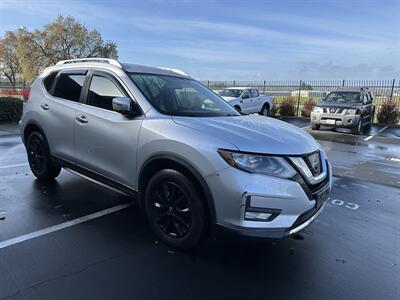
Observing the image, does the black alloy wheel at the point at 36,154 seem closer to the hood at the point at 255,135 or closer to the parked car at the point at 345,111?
the hood at the point at 255,135

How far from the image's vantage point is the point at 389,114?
1741 cm

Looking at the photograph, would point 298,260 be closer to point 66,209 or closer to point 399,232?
point 399,232

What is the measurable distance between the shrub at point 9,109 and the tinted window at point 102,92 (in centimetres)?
1063

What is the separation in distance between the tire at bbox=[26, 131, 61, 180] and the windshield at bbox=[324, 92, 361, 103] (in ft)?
40.1

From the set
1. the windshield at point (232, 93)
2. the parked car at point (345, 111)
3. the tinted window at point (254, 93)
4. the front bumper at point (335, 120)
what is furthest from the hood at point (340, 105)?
the tinted window at point (254, 93)

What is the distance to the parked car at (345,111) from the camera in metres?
13.2

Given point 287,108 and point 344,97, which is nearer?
point 344,97

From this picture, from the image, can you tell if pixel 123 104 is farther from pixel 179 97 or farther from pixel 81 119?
pixel 81 119

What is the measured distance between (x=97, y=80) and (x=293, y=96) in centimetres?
1969

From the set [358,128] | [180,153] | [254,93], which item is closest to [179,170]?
[180,153]

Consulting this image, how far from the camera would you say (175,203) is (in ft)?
10.9

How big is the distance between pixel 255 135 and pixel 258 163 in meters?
0.37

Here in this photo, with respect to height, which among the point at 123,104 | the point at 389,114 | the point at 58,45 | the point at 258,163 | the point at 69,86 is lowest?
the point at 389,114

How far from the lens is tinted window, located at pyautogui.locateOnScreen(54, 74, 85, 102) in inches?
179
